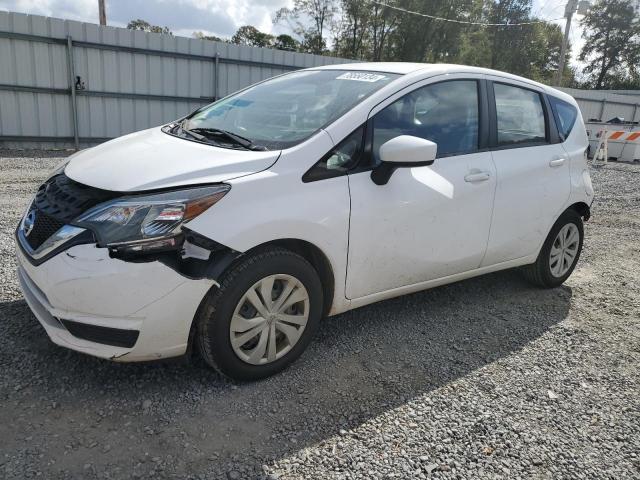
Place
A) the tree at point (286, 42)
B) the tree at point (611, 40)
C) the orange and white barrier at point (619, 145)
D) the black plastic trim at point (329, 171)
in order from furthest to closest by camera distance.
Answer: the tree at point (611, 40) → the tree at point (286, 42) → the orange and white barrier at point (619, 145) → the black plastic trim at point (329, 171)

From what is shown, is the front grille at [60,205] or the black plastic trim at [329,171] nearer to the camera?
the front grille at [60,205]

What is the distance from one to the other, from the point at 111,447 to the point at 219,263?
91cm

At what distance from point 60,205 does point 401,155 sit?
1763 millimetres

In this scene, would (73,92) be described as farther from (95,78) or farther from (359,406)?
(359,406)

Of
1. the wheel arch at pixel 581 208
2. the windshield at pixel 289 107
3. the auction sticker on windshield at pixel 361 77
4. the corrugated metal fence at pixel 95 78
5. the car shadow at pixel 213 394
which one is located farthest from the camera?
the corrugated metal fence at pixel 95 78

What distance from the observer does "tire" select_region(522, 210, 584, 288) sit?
4.35 meters

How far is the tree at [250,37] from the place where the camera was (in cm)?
4434

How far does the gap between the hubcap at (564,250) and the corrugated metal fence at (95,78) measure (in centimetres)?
982

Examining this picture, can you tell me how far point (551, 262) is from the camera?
175 inches

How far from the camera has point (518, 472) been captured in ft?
7.72

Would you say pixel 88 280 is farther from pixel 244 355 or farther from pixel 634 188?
pixel 634 188

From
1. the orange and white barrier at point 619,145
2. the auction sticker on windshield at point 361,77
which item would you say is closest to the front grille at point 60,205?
the auction sticker on windshield at point 361,77

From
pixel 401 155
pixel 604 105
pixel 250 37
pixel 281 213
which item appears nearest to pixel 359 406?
pixel 281 213

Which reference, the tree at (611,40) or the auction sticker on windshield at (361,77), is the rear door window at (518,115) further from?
the tree at (611,40)
